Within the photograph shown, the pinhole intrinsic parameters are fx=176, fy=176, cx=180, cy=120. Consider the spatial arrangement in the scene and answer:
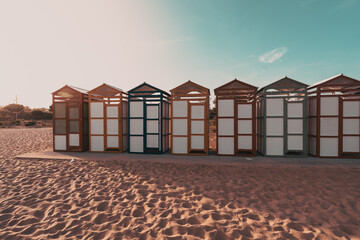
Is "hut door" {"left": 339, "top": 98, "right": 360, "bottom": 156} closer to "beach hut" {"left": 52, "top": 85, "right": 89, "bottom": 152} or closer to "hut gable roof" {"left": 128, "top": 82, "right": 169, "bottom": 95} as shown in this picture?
"hut gable roof" {"left": 128, "top": 82, "right": 169, "bottom": 95}

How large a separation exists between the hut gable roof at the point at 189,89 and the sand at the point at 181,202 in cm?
365

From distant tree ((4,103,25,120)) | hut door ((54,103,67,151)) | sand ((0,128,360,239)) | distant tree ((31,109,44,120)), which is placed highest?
distant tree ((4,103,25,120))

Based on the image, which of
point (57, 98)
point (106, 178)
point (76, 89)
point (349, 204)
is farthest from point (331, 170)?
point (57, 98)

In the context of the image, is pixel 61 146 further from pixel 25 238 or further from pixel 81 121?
pixel 25 238

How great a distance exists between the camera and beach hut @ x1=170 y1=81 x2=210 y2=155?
8250 mm

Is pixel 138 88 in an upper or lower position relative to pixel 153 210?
upper

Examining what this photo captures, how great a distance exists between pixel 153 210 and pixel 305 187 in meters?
3.96

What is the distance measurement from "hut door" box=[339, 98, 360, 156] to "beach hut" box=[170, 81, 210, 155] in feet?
18.8

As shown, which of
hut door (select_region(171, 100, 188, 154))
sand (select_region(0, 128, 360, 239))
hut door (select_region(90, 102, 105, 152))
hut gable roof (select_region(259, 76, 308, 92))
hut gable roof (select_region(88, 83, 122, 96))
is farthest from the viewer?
hut door (select_region(90, 102, 105, 152))

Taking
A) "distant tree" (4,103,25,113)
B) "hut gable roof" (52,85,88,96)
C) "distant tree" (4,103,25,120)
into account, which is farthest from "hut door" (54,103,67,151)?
"distant tree" (4,103,25,113)

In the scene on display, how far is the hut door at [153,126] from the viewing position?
8672mm

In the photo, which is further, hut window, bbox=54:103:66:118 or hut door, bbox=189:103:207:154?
hut window, bbox=54:103:66:118

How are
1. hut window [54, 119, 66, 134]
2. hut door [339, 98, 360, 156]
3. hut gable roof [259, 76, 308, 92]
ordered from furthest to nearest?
hut window [54, 119, 66, 134] → hut gable roof [259, 76, 308, 92] → hut door [339, 98, 360, 156]

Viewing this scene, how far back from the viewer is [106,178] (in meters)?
5.32
